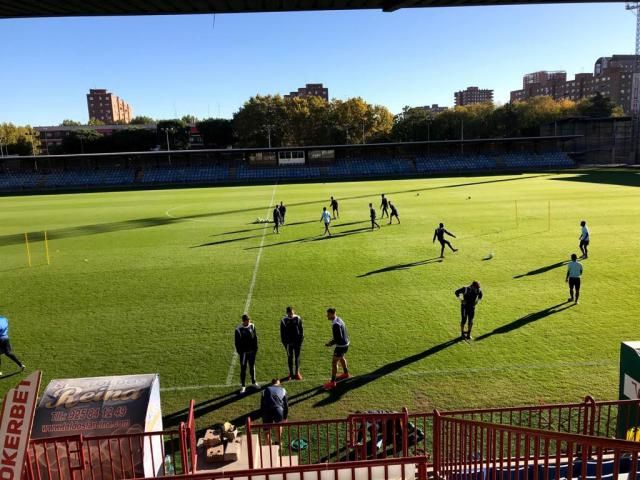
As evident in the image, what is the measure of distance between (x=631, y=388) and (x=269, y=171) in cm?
6984

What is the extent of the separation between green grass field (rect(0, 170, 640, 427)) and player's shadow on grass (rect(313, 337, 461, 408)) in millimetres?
41

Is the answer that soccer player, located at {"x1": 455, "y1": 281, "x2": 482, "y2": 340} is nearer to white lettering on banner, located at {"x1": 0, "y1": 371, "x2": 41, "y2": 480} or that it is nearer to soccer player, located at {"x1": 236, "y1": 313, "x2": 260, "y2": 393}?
soccer player, located at {"x1": 236, "y1": 313, "x2": 260, "y2": 393}

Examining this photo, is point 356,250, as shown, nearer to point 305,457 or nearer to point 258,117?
point 305,457

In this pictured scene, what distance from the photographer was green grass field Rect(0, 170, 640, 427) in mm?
9102

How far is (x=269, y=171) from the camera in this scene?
74.1m

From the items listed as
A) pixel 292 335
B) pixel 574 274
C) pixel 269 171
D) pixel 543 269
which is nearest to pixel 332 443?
pixel 292 335

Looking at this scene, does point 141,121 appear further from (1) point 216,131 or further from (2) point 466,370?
(2) point 466,370

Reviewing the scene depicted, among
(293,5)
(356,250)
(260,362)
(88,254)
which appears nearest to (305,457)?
(260,362)

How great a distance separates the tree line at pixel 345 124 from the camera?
98.4 meters

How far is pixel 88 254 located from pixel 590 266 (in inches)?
843

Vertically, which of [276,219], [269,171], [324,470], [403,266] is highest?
[269,171]

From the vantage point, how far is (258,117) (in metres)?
99.2

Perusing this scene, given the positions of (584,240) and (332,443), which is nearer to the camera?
(332,443)

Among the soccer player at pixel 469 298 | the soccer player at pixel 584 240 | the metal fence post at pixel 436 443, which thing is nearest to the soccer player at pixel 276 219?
the soccer player at pixel 584 240
